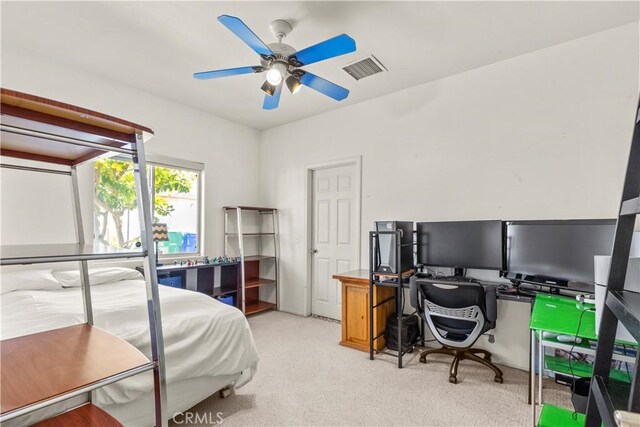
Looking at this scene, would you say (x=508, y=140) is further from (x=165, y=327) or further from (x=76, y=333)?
(x=76, y=333)

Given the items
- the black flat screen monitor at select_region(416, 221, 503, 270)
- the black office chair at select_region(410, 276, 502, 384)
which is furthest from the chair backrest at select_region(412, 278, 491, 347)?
the black flat screen monitor at select_region(416, 221, 503, 270)

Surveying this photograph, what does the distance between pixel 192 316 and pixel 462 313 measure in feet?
6.85

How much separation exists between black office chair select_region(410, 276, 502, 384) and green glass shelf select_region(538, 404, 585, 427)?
0.70 meters

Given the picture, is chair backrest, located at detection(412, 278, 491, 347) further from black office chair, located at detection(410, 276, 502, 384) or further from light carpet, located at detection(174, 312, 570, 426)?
light carpet, located at detection(174, 312, 570, 426)

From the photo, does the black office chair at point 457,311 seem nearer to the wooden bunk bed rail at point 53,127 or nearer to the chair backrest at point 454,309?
the chair backrest at point 454,309

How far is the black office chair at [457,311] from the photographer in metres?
2.39

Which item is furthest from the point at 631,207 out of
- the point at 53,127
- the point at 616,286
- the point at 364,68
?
the point at 364,68

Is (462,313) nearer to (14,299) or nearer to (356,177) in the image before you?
(356,177)

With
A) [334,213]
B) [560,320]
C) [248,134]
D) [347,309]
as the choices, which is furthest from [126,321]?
[248,134]

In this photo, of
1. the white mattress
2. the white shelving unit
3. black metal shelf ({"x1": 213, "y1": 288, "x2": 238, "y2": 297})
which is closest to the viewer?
the white mattress

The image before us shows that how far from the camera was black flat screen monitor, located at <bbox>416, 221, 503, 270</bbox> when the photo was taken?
2781 mm

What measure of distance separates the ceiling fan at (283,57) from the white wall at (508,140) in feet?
3.99

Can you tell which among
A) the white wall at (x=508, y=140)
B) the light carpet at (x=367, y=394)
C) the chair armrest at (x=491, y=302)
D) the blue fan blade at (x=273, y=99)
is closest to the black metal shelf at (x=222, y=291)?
the light carpet at (x=367, y=394)

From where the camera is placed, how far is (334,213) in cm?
431
